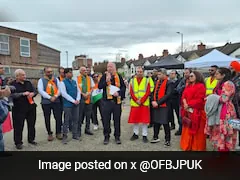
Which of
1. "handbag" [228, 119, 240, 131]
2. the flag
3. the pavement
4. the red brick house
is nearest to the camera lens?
"handbag" [228, 119, 240, 131]

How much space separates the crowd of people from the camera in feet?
12.8

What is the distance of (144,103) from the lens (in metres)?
5.00

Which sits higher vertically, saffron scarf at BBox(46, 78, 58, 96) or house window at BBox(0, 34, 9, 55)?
house window at BBox(0, 34, 9, 55)

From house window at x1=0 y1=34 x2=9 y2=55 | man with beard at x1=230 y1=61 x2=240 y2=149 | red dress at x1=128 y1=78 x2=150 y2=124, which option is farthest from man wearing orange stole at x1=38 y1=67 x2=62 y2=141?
house window at x1=0 y1=34 x2=9 y2=55

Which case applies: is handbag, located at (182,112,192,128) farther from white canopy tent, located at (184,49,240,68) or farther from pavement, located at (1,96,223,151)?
white canopy tent, located at (184,49,240,68)

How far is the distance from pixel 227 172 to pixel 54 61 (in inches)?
1099

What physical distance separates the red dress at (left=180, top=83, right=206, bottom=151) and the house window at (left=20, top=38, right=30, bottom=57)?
21.3 meters

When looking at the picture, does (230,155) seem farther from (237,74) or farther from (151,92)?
(151,92)

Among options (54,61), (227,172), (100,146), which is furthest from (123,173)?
(54,61)

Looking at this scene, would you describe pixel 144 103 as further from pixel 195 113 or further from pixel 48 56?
pixel 48 56

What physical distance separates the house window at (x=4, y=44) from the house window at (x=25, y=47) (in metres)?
1.55

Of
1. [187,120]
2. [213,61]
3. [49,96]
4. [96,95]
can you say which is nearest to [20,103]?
[49,96]

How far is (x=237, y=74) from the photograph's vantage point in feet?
13.4

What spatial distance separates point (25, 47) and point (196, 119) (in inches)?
863
